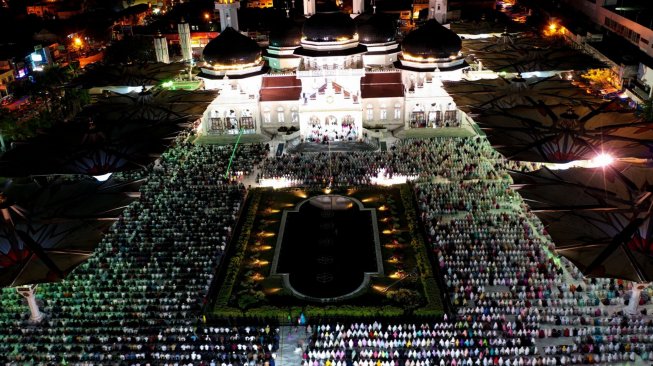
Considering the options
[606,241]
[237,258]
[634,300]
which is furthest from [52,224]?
[634,300]

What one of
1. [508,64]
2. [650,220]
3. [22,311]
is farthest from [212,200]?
[508,64]

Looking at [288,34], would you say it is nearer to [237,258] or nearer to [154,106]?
[154,106]

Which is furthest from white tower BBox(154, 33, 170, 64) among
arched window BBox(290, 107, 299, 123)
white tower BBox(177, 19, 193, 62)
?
arched window BBox(290, 107, 299, 123)

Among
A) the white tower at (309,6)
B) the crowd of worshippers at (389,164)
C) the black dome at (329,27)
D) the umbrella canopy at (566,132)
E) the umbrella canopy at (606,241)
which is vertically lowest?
the crowd of worshippers at (389,164)

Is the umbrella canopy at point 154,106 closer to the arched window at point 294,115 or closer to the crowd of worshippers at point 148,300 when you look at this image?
the arched window at point 294,115

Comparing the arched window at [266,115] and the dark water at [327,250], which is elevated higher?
the arched window at [266,115]

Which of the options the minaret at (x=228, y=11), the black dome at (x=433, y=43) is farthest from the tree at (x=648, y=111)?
the minaret at (x=228, y=11)
